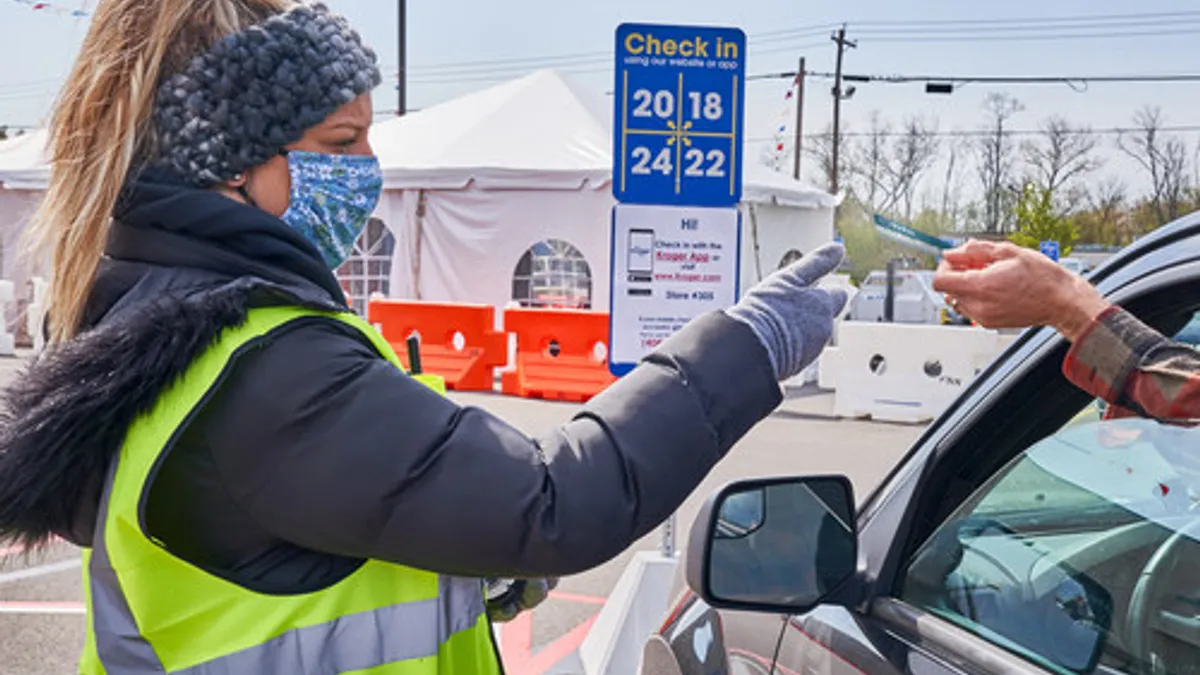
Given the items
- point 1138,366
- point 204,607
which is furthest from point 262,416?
point 1138,366

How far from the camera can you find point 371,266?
54.2 ft

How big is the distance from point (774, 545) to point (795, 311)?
0.45 metres

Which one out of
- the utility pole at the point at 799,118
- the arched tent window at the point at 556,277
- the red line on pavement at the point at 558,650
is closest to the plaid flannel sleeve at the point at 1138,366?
the red line on pavement at the point at 558,650

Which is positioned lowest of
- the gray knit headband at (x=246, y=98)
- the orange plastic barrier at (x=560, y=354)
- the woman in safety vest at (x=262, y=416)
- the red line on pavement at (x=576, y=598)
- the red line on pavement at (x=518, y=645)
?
the red line on pavement at (x=576, y=598)

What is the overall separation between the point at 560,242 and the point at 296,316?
13.8 m

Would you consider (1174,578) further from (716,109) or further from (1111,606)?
(716,109)

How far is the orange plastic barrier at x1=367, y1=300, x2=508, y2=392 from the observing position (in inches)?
507

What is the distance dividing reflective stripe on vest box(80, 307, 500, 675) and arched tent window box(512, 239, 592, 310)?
1361 cm

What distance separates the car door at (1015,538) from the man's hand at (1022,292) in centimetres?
10

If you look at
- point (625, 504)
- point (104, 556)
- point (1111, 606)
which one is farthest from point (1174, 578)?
point (104, 556)

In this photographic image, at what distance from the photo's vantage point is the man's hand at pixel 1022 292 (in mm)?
1412

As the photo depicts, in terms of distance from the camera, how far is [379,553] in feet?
4.09

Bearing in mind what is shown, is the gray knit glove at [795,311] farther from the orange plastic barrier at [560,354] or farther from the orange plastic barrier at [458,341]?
the orange plastic barrier at [458,341]

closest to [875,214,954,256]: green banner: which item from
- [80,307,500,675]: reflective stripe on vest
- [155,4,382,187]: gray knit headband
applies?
[155,4,382,187]: gray knit headband
